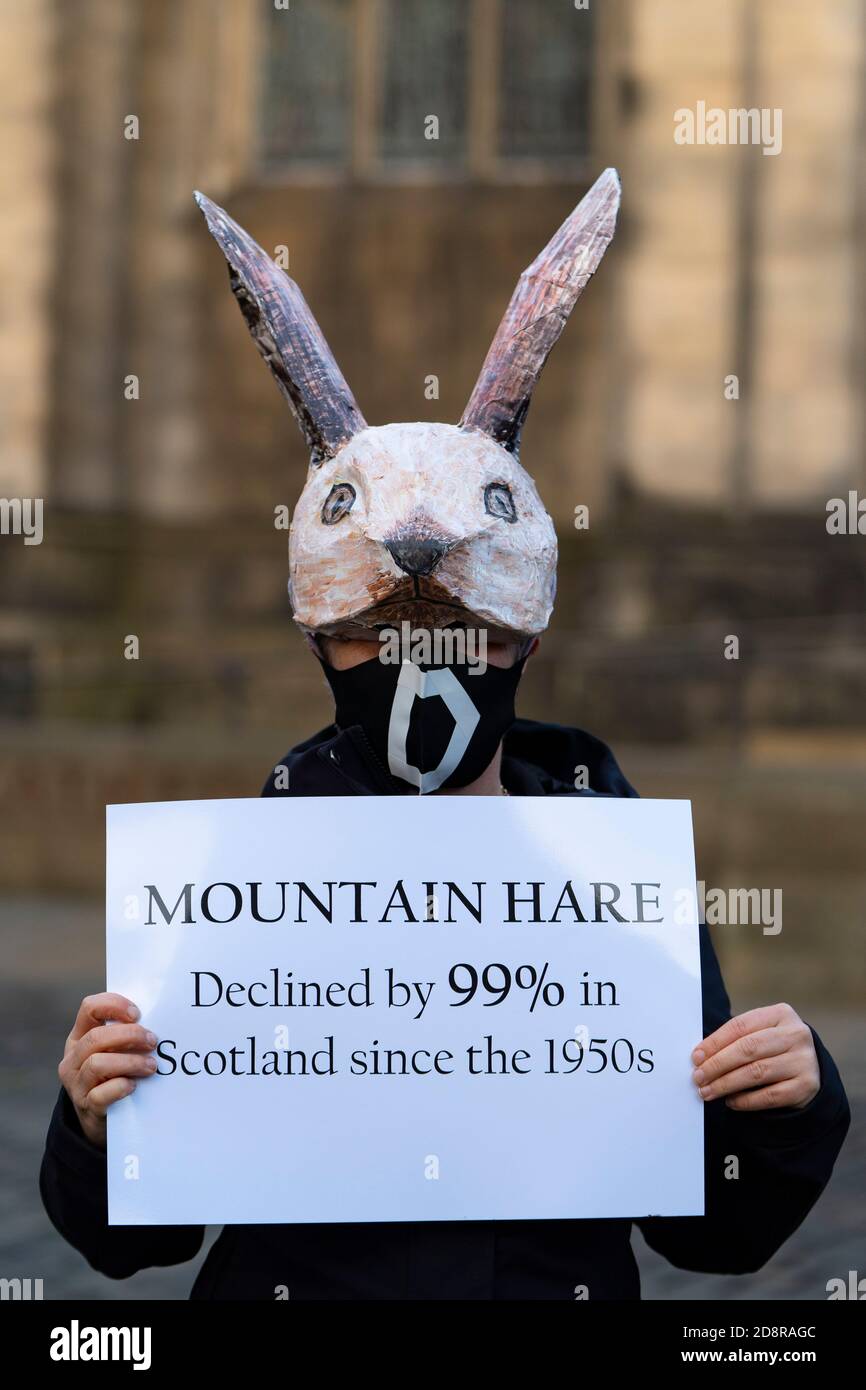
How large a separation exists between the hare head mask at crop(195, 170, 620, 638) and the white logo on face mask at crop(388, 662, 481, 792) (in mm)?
75

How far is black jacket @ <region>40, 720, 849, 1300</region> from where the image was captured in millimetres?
2090

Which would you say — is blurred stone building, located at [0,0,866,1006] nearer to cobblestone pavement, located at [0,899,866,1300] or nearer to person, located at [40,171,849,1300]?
cobblestone pavement, located at [0,899,866,1300]

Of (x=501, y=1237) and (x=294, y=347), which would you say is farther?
(x=294, y=347)

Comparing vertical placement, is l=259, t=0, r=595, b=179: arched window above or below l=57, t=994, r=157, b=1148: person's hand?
above

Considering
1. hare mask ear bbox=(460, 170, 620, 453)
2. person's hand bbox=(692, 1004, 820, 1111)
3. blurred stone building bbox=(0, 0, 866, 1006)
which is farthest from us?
blurred stone building bbox=(0, 0, 866, 1006)

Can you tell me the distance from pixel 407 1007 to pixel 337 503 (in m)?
0.68

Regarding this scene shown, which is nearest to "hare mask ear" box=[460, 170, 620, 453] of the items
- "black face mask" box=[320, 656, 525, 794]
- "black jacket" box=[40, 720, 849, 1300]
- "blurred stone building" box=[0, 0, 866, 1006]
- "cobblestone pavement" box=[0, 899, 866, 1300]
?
"black face mask" box=[320, 656, 525, 794]

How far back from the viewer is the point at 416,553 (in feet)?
7.22

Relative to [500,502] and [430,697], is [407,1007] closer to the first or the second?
[430,697]

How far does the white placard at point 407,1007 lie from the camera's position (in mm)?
2131

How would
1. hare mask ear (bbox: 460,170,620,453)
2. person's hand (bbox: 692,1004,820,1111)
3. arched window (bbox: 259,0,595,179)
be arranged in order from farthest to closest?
1. arched window (bbox: 259,0,595,179)
2. hare mask ear (bbox: 460,170,620,453)
3. person's hand (bbox: 692,1004,820,1111)

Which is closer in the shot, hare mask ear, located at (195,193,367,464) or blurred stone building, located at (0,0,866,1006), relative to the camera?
hare mask ear, located at (195,193,367,464)

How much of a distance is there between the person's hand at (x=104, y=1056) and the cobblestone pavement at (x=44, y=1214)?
2.53m

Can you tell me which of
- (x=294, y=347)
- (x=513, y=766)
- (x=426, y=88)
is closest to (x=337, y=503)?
(x=294, y=347)
